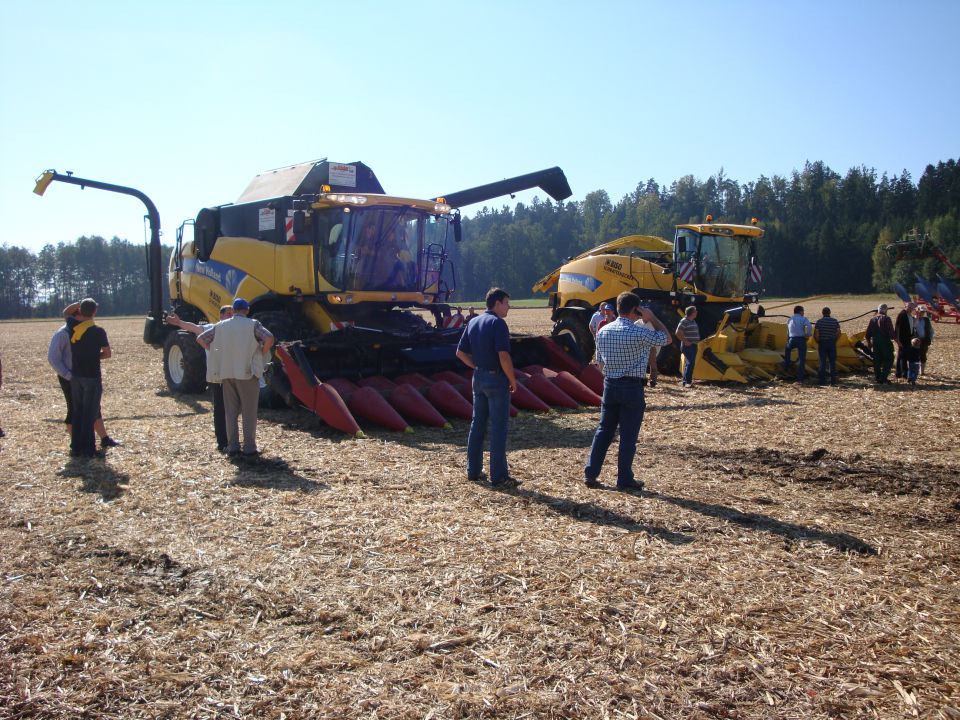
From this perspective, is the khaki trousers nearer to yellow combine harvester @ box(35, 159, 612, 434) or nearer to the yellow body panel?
yellow combine harvester @ box(35, 159, 612, 434)

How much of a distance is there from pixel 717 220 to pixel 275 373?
8169 centimetres

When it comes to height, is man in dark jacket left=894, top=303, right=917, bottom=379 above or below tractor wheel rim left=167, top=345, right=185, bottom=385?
above

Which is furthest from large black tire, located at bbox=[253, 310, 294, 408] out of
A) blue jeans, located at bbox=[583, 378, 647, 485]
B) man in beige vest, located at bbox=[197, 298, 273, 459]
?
blue jeans, located at bbox=[583, 378, 647, 485]

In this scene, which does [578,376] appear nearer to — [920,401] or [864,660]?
[920,401]

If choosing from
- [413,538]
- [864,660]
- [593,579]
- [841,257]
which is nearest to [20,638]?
[413,538]

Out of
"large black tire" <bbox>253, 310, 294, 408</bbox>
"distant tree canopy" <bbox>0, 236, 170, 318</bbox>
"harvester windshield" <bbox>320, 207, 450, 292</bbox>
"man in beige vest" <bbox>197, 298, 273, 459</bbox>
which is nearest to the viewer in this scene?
"man in beige vest" <bbox>197, 298, 273, 459</bbox>

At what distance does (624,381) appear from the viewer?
6715 millimetres

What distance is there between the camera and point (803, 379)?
14.5m

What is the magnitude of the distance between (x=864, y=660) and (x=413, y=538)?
291 centimetres

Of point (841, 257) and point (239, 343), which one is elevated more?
point (841, 257)

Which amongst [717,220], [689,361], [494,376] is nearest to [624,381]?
[494,376]

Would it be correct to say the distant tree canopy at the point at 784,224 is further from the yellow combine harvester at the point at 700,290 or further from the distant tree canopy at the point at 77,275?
the yellow combine harvester at the point at 700,290

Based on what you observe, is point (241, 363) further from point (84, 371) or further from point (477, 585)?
point (477, 585)

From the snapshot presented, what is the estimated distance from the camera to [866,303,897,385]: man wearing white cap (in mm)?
14133
